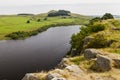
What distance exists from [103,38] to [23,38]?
133m

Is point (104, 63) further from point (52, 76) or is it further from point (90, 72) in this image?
point (52, 76)

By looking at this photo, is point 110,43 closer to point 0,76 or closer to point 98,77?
point 98,77

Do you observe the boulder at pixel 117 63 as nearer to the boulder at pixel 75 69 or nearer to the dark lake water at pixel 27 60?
the boulder at pixel 75 69

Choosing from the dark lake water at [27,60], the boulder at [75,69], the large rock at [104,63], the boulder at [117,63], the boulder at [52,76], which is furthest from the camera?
the dark lake water at [27,60]

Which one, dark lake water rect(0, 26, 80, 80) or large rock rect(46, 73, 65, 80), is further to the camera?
dark lake water rect(0, 26, 80, 80)

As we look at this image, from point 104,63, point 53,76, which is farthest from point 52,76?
point 104,63

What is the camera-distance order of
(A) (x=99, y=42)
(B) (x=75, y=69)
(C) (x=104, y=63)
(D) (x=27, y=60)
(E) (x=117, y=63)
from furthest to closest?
(D) (x=27, y=60)
(A) (x=99, y=42)
(E) (x=117, y=63)
(C) (x=104, y=63)
(B) (x=75, y=69)

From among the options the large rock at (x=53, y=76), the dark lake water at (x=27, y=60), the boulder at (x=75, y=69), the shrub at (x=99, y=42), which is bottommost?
the dark lake water at (x=27, y=60)

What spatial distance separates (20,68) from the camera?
93625 millimetres

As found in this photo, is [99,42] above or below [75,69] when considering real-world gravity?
below

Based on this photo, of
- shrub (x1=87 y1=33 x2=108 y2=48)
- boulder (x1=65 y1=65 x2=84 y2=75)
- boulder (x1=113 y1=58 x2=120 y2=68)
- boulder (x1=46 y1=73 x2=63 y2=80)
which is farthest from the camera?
shrub (x1=87 y1=33 x2=108 y2=48)

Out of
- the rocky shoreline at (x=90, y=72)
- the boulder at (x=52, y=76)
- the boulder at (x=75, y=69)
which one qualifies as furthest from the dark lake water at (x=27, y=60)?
the boulder at (x=52, y=76)

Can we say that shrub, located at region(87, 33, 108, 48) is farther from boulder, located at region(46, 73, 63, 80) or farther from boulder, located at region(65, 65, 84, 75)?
boulder, located at region(46, 73, 63, 80)

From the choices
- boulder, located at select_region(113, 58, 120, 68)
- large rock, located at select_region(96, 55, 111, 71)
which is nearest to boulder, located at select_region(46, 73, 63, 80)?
large rock, located at select_region(96, 55, 111, 71)
